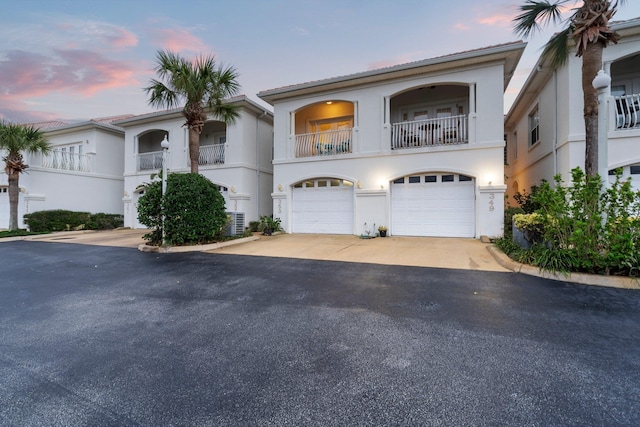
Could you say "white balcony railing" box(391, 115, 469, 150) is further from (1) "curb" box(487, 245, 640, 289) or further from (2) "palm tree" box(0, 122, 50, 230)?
(2) "palm tree" box(0, 122, 50, 230)

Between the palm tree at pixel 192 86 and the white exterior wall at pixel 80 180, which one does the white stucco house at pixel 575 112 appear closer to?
the palm tree at pixel 192 86

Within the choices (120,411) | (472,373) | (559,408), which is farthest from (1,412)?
(559,408)

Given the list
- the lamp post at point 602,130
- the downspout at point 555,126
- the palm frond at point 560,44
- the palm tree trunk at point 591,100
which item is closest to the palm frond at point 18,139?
the lamp post at point 602,130

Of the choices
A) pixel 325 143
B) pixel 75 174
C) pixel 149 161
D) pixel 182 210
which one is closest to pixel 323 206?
pixel 325 143

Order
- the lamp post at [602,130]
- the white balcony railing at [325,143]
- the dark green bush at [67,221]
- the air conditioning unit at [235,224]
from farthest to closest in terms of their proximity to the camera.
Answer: the dark green bush at [67,221], the white balcony railing at [325,143], the air conditioning unit at [235,224], the lamp post at [602,130]

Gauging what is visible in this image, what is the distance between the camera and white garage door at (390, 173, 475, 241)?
10.6m

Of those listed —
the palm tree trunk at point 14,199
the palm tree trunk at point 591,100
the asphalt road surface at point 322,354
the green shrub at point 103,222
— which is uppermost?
the palm tree trunk at point 591,100

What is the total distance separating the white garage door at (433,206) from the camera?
10573 millimetres

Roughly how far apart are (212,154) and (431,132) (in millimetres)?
11035

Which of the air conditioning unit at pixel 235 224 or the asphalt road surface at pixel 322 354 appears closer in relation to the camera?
the asphalt road surface at pixel 322 354

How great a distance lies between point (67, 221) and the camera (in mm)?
15484

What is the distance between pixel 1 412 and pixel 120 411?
2.69 feet

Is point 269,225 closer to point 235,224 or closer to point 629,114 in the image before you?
point 235,224

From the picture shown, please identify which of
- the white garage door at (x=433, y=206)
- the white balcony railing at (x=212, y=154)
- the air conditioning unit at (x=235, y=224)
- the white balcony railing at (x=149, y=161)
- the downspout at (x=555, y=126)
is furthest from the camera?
the white balcony railing at (x=149, y=161)
